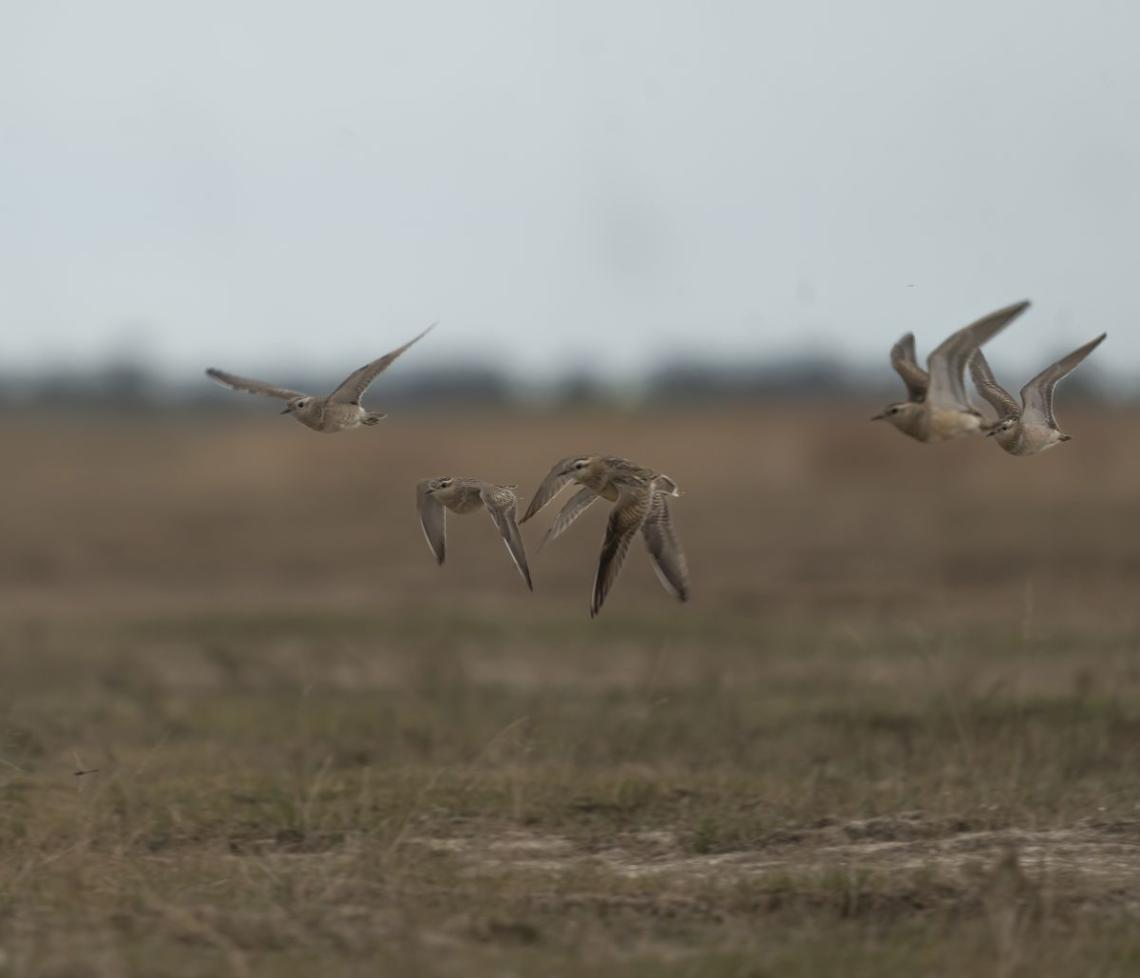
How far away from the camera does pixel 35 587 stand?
78.4ft

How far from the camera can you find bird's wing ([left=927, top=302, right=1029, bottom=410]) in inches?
250

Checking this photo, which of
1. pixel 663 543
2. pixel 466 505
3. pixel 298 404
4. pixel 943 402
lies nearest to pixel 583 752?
pixel 663 543

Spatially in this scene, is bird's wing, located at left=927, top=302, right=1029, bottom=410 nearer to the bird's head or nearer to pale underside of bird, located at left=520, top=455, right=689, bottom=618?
pale underside of bird, located at left=520, top=455, right=689, bottom=618

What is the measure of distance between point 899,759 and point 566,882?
3.47 meters

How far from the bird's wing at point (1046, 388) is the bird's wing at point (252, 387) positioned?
110 inches

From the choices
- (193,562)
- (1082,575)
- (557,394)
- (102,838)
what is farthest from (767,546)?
(557,394)

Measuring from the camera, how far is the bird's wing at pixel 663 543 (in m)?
7.45

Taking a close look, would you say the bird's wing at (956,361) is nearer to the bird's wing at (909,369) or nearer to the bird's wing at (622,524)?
the bird's wing at (909,369)

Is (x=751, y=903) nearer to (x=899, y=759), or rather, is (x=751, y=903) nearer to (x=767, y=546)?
(x=899, y=759)

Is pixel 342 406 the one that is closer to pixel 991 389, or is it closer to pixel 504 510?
pixel 504 510

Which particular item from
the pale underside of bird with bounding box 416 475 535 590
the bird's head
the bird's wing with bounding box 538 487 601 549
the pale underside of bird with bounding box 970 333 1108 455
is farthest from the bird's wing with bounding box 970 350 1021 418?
the bird's head

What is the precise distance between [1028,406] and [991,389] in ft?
0.59

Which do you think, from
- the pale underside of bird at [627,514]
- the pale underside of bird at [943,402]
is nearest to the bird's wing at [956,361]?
the pale underside of bird at [943,402]

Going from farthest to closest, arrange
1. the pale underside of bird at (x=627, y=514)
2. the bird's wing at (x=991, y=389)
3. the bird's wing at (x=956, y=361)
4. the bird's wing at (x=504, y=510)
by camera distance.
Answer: the pale underside of bird at (x=627, y=514) < the bird's wing at (x=991, y=389) < the bird's wing at (x=504, y=510) < the bird's wing at (x=956, y=361)
